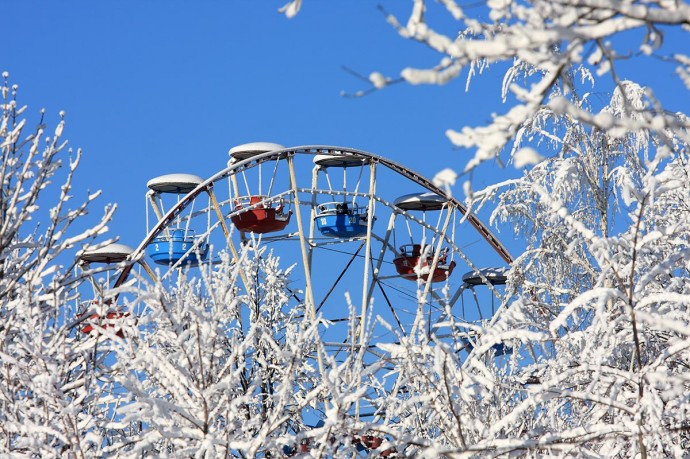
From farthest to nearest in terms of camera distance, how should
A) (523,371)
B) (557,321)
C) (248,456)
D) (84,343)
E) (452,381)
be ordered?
1. (523,371)
2. (84,343)
3. (452,381)
4. (248,456)
5. (557,321)

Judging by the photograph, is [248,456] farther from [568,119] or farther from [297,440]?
[568,119]

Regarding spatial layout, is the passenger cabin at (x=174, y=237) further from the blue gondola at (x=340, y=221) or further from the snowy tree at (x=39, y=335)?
the snowy tree at (x=39, y=335)

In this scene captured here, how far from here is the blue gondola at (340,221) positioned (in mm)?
21828

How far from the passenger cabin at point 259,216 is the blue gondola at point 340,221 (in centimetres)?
103

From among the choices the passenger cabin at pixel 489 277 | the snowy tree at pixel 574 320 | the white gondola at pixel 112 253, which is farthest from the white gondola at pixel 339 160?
the snowy tree at pixel 574 320

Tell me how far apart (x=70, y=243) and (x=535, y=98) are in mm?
3956

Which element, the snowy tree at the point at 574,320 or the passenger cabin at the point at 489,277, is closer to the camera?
the snowy tree at the point at 574,320

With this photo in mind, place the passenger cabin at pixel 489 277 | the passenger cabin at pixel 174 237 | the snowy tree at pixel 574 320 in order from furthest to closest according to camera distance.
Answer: the passenger cabin at pixel 489 277 → the passenger cabin at pixel 174 237 → the snowy tree at pixel 574 320

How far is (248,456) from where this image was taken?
195 inches

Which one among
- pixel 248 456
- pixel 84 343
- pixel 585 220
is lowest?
pixel 248 456

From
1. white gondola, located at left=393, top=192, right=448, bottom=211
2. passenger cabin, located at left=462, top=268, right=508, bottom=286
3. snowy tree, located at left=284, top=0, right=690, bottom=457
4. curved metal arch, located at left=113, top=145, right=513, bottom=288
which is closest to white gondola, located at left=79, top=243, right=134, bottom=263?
curved metal arch, located at left=113, top=145, right=513, bottom=288

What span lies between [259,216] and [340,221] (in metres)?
2.06

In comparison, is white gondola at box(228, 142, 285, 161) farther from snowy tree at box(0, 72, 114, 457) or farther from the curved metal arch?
snowy tree at box(0, 72, 114, 457)

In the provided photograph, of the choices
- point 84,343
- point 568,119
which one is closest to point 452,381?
point 84,343
